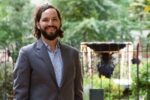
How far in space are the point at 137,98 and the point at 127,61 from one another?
259cm

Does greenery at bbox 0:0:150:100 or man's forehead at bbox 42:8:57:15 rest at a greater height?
man's forehead at bbox 42:8:57:15

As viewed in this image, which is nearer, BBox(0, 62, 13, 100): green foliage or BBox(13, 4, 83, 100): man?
BBox(13, 4, 83, 100): man

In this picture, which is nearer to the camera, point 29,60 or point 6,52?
point 29,60

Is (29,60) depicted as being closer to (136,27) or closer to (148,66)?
(148,66)

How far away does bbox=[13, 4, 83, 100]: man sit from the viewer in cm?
311

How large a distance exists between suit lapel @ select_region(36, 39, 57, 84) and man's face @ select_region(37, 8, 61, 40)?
9 centimetres

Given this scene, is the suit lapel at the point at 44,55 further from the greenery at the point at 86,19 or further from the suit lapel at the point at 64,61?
the greenery at the point at 86,19

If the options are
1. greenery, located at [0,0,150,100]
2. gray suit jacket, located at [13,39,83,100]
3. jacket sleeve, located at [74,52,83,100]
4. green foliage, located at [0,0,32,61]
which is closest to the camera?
gray suit jacket, located at [13,39,83,100]

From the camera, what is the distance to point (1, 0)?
13555mm

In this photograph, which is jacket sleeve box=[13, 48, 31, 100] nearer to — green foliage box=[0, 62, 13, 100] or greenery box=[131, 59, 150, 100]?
green foliage box=[0, 62, 13, 100]

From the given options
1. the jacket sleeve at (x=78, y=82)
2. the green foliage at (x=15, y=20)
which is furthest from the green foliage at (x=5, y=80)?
the green foliage at (x=15, y=20)

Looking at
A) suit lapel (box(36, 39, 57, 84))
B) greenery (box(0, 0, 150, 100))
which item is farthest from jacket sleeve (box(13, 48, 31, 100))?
greenery (box(0, 0, 150, 100))

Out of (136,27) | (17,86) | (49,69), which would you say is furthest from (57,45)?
(136,27)

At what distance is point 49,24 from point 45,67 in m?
0.31
